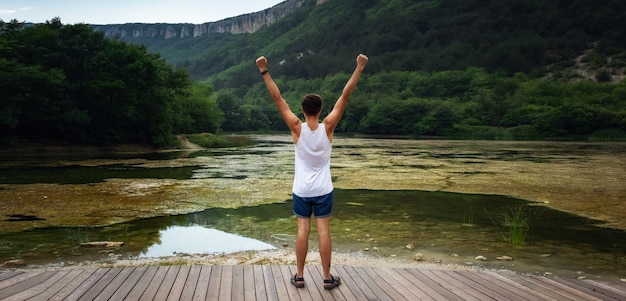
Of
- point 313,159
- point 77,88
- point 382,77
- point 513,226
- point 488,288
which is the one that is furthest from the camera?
point 382,77

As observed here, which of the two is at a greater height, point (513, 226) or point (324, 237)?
point (324, 237)

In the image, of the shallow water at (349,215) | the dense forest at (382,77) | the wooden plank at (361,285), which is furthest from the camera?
the dense forest at (382,77)

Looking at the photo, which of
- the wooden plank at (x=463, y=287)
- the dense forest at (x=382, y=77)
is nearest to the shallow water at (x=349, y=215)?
the wooden plank at (x=463, y=287)

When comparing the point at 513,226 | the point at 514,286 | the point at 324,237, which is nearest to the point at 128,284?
the point at 324,237

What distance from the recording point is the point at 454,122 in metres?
88.4

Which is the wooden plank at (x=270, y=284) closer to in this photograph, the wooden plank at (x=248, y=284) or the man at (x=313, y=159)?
the wooden plank at (x=248, y=284)

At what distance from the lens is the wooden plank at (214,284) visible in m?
4.42

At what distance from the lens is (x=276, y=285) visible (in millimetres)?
4762

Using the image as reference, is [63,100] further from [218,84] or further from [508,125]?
[218,84]

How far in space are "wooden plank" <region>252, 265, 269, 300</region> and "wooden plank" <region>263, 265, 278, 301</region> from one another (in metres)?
0.03

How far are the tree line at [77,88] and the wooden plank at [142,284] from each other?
32.0 m

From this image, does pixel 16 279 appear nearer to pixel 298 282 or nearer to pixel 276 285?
pixel 276 285

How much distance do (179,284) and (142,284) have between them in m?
0.39

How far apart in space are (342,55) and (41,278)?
163m
